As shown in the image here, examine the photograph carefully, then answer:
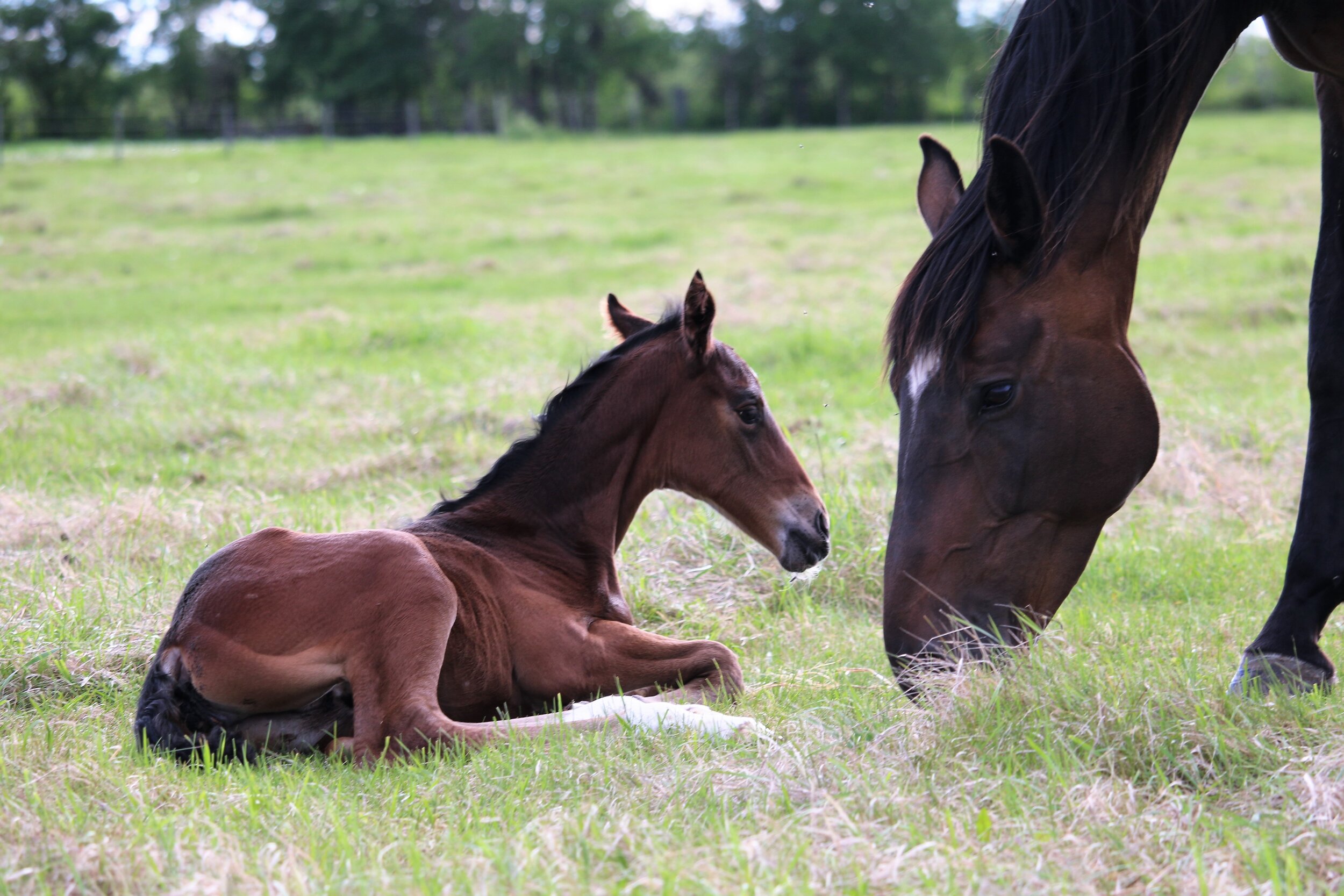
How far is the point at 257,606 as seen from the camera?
298 centimetres

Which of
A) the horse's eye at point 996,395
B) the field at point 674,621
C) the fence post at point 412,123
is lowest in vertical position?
the field at point 674,621

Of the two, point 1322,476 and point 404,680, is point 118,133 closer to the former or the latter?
point 404,680

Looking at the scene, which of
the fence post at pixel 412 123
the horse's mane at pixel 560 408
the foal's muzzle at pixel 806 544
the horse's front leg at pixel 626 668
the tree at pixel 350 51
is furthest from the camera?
the tree at pixel 350 51

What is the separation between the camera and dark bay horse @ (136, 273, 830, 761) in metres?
2.96

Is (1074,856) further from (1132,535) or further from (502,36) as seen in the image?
(502,36)

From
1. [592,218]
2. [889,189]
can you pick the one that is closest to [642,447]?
[592,218]

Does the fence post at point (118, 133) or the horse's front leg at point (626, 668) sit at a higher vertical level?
the fence post at point (118, 133)

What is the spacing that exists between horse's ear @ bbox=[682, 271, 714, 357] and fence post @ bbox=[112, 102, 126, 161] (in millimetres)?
28992

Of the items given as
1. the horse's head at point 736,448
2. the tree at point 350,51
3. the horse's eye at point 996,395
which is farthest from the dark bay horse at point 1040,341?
the tree at point 350,51

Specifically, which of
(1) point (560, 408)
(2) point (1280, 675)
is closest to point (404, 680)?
(1) point (560, 408)

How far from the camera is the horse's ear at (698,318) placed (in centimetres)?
354

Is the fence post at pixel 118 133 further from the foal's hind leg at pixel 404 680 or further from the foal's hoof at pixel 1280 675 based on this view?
the foal's hoof at pixel 1280 675

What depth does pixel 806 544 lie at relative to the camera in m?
3.71

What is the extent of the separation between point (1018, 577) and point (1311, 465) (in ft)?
3.61
